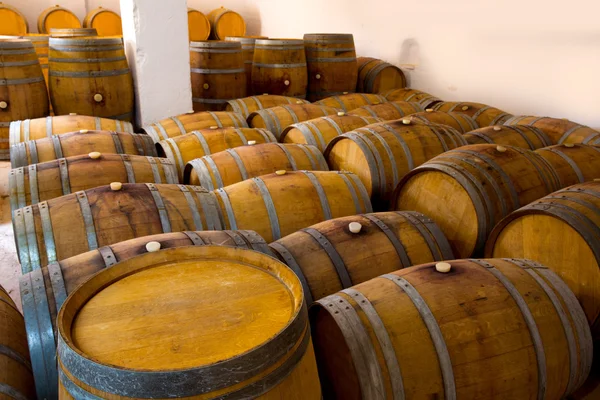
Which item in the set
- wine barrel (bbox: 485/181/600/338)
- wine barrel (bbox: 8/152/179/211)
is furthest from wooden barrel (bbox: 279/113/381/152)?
wine barrel (bbox: 485/181/600/338)

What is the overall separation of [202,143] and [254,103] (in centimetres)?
172

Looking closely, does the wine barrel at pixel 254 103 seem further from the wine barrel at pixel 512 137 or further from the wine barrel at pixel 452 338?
the wine barrel at pixel 452 338

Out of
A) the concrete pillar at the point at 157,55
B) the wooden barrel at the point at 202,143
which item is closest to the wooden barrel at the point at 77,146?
the wooden barrel at the point at 202,143

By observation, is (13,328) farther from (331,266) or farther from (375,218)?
(375,218)

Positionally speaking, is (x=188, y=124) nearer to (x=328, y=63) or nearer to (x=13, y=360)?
(x=328, y=63)

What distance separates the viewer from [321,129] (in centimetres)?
446

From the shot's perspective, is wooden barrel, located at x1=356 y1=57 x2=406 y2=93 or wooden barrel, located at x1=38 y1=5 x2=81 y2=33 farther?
wooden barrel, located at x1=38 y1=5 x2=81 y2=33

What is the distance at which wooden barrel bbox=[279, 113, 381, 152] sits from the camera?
14.4ft

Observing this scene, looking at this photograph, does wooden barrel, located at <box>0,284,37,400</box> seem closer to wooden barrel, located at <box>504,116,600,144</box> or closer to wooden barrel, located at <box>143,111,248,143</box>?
wooden barrel, located at <box>143,111,248,143</box>

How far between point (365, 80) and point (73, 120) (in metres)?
4.19

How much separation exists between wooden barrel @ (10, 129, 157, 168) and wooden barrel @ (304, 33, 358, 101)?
312cm

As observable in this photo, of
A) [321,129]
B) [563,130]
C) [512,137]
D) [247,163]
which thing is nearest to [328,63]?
[321,129]

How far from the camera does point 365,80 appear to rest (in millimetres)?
7238

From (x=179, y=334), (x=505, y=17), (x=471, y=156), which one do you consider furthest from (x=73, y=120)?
(x=505, y=17)
